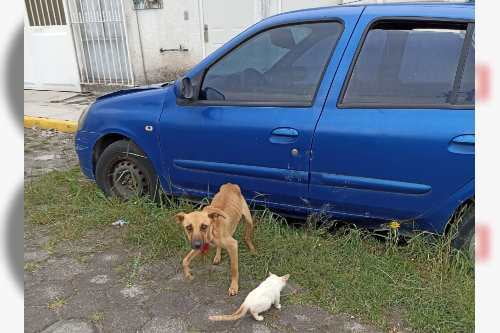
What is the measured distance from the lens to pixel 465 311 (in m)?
2.16

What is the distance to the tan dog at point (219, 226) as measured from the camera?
2234 mm

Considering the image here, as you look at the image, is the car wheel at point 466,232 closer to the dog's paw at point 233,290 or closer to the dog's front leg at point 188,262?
the dog's paw at point 233,290

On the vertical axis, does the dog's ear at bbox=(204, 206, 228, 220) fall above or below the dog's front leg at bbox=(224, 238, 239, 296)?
above

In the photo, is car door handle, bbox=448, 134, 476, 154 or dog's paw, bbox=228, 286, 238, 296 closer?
car door handle, bbox=448, 134, 476, 154

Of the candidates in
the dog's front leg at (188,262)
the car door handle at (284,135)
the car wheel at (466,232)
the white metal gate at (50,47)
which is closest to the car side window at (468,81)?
the car wheel at (466,232)

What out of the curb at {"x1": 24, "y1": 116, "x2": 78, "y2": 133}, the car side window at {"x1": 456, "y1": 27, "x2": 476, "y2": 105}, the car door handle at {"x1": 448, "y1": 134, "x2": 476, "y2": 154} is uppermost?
the car side window at {"x1": 456, "y1": 27, "x2": 476, "y2": 105}

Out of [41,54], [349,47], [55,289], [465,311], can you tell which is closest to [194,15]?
[41,54]

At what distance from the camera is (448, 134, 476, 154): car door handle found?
2.22 m

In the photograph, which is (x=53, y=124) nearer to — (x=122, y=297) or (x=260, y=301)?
(x=122, y=297)

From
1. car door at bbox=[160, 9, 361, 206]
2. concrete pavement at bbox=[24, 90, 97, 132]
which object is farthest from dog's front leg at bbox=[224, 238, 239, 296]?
concrete pavement at bbox=[24, 90, 97, 132]

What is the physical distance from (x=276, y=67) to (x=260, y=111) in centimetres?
34

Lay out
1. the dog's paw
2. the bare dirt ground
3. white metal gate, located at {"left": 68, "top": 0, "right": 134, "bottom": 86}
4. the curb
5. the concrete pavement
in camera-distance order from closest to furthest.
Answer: the bare dirt ground → the dog's paw → the curb → the concrete pavement → white metal gate, located at {"left": 68, "top": 0, "right": 134, "bottom": 86}

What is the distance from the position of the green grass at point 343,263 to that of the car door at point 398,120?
257mm

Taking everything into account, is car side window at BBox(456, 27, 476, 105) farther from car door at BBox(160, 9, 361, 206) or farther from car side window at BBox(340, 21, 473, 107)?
car door at BBox(160, 9, 361, 206)
